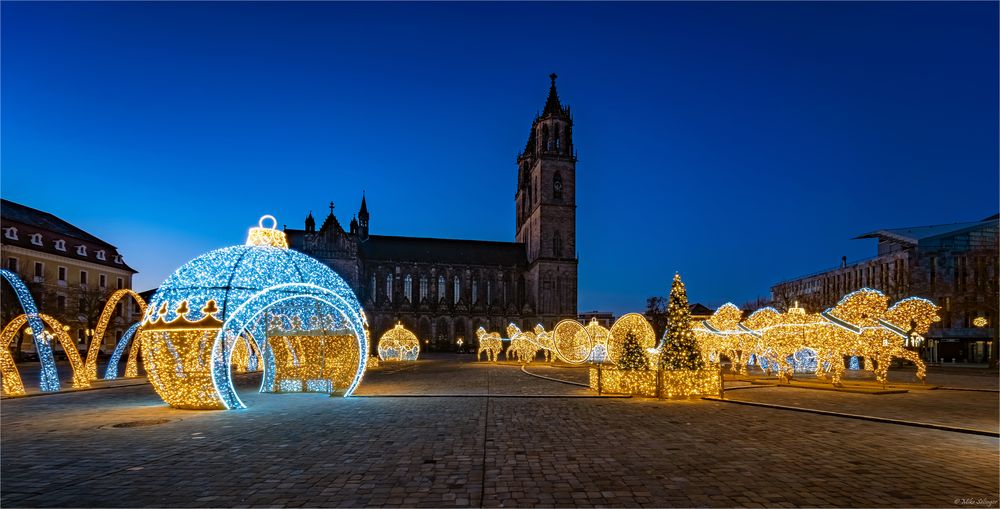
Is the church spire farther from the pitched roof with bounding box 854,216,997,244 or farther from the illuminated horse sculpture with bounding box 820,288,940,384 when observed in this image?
the illuminated horse sculpture with bounding box 820,288,940,384

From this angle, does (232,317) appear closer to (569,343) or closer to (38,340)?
(38,340)

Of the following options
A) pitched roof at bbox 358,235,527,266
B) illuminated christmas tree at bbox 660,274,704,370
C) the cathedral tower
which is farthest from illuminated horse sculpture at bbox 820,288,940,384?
pitched roof at bbox 358,235,527,266

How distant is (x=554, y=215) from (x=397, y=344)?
43.0m

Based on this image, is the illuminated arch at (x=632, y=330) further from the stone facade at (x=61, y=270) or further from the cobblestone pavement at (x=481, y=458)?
the stone facade at (x=61, y=270)

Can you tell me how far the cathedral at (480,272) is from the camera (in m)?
78.5

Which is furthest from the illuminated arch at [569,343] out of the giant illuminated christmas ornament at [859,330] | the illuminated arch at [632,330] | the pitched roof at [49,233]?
the pitched roof at [49,233]

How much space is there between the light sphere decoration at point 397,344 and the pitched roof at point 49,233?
89.9ft

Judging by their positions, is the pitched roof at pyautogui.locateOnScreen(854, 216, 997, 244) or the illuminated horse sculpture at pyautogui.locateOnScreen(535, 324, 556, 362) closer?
the illuminated horse sculpture at pyautogui.locateOnScreen(535, 324, 556, 362)

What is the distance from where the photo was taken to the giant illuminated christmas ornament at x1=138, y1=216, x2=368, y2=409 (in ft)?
44.2

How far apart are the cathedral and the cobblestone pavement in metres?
64.1

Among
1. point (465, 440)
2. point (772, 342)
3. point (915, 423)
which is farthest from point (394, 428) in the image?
point (772, 342)

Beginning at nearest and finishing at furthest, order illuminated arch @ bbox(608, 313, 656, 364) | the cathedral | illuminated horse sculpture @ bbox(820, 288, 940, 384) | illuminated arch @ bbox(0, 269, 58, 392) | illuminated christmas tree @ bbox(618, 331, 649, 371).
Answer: illuminated arch @ bbox(0, 269, 58, 392)
illuminated christmas tree @ bbox(618, 331, 649, 371)
illuminated horse sculpture @ bbox(820, 288, 940, 384)
illuminated arch @ bbox(608, 313, 656, 364)
the cathedral

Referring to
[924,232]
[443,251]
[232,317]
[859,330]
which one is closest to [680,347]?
[859,330]

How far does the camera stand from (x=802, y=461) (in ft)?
27.9
